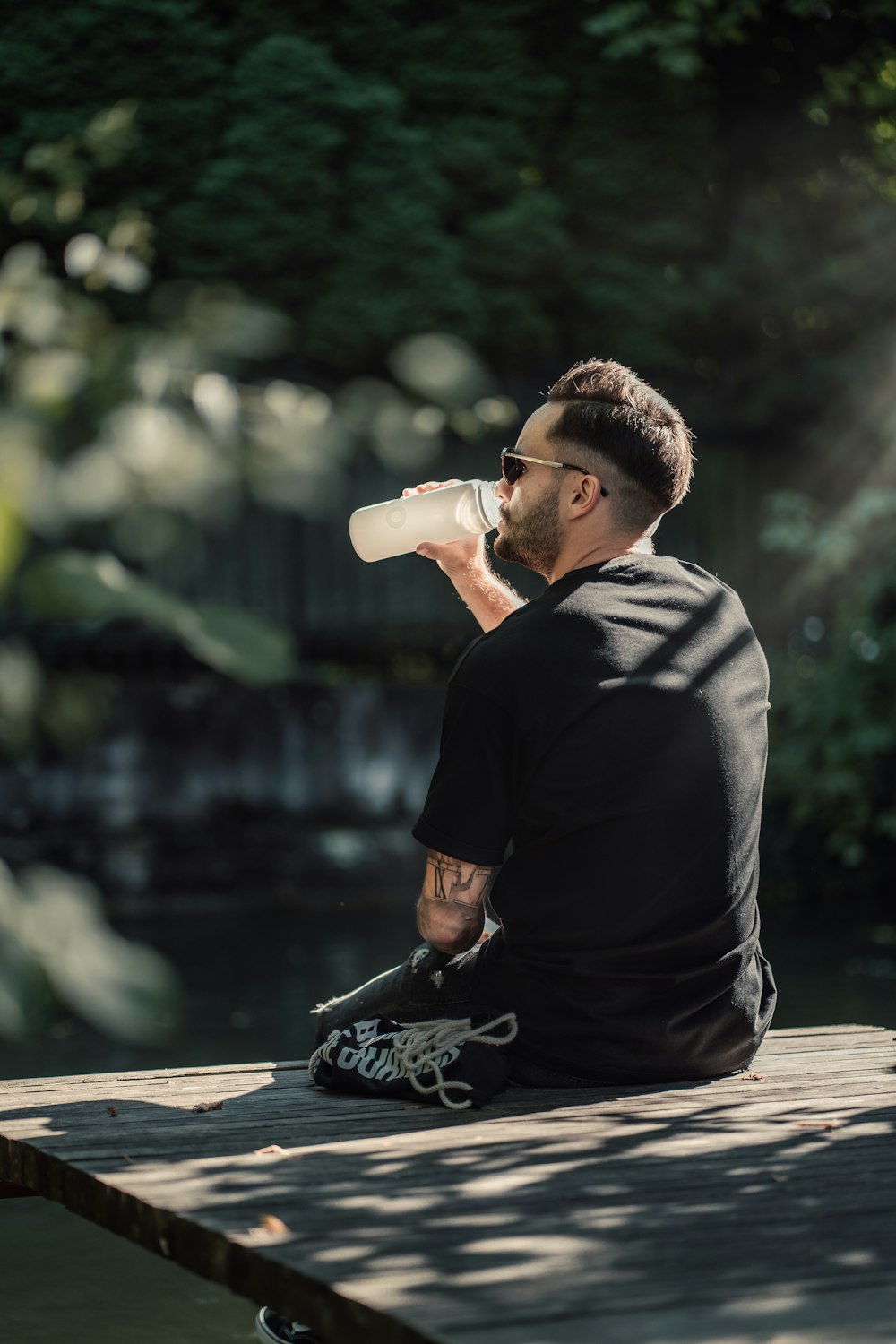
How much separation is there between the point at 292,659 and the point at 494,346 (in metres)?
12.4

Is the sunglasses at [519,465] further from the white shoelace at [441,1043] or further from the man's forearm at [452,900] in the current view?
the white shoelace at [441,1043]

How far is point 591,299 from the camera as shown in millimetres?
13219

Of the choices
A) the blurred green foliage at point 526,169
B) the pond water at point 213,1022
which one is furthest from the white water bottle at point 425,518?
the blurred green foliage at point 526,169

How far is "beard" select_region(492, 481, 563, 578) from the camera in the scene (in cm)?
307

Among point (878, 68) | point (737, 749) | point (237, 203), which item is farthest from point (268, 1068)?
point (878, 68)

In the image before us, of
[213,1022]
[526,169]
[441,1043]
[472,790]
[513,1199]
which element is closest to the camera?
[513,1199]

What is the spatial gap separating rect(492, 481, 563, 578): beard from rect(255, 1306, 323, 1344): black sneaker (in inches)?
52.1

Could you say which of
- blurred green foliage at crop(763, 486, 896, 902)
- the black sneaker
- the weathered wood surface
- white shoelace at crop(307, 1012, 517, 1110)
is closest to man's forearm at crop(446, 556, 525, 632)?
white shoelace at crop(307, 1012, 517, 1110)

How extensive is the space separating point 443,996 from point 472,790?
456 mm

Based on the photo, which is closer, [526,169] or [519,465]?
[519,465]

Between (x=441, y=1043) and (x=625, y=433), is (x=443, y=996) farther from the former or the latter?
(x=625, y=433)

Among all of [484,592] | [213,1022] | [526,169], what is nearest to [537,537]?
[484,592]

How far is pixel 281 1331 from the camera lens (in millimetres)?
3107

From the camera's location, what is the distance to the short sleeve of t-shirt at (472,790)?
111 inches
